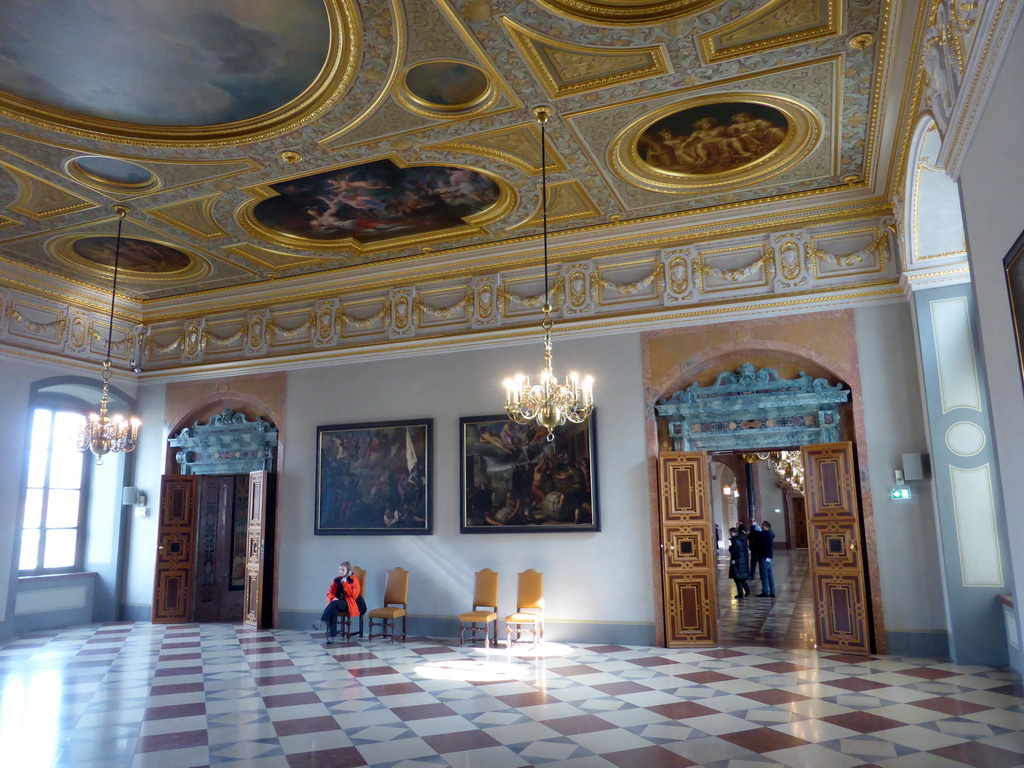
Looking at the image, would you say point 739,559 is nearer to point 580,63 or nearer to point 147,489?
point 580,63

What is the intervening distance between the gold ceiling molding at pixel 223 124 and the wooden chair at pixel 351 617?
20.6ft

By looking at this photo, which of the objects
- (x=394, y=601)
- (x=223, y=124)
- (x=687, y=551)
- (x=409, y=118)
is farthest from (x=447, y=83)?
(x=394, y=601)

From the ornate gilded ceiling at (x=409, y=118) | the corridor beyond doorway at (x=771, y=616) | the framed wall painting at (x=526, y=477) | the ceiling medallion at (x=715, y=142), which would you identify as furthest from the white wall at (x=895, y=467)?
the framed wall painting at (x=526, y=477)

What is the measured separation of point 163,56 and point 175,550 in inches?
355

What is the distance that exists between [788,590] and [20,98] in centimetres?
1578

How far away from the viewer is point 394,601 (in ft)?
35.3

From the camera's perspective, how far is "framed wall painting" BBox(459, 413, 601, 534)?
33.4ft

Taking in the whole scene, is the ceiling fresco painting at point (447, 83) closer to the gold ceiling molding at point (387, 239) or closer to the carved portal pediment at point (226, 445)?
the gold ceiling molding at point (387, 239)

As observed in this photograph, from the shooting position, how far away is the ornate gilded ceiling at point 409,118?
6.08 m

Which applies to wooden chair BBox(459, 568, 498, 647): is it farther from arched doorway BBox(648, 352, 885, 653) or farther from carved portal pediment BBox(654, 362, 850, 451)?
carved portal pediment BBox(654, 362, 850, 451)

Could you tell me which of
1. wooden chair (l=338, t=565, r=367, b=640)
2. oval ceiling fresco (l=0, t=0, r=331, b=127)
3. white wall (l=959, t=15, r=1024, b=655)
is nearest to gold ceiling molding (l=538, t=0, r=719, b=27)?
oval ceiling fresco (l=0, t=0, r=331, b=127)

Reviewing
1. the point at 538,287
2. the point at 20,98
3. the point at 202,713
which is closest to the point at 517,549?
the point at 538,287

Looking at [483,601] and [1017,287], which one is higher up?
[1017,287]

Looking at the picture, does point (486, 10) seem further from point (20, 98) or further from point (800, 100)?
point (20, 98)
